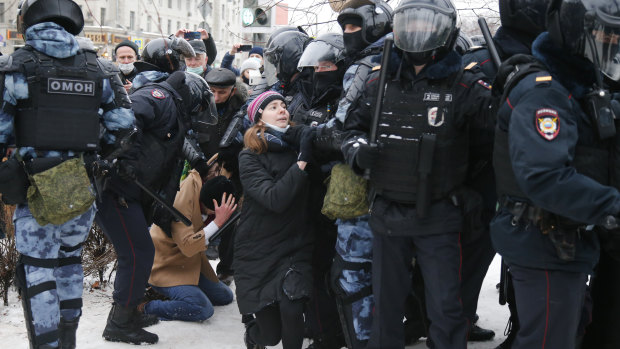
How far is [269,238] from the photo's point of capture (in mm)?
4164

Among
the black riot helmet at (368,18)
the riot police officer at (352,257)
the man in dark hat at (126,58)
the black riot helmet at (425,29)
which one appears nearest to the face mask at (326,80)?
the black riot helmet at (368,18)

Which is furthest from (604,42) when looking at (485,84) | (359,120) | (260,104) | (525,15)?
(260,104)

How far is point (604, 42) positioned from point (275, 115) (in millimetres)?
2054

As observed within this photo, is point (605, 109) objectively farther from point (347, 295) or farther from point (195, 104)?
point (195, 104)

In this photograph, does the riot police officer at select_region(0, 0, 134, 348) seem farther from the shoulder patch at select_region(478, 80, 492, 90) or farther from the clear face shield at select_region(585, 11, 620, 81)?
the clear face shield at select_region(585, 11, 620, 81)

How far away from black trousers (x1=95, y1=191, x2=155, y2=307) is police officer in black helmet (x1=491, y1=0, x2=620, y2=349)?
102 inches

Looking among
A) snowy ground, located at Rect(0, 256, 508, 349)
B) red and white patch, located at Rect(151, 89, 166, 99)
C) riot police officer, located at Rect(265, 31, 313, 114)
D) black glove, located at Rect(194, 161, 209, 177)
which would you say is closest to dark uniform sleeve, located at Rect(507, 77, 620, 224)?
snowy ground, located at Rect(0, 256, 508, 349)

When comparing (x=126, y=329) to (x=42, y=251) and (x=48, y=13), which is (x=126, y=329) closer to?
(x=42, y=251)

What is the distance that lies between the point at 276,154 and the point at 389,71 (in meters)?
0.97

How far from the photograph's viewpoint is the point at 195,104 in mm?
5449

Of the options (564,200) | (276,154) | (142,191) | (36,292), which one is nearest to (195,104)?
(142,191)

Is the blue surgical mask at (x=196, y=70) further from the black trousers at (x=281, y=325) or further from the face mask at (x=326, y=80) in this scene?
the black trousers at (x=281, y=325)

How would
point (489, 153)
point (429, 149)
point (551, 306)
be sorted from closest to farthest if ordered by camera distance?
point (551, 306) < point (429, 149) < point (489, 153)

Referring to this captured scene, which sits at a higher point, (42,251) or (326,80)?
(326,80)
